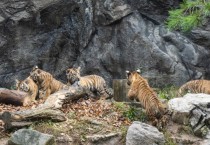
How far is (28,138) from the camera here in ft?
23.5

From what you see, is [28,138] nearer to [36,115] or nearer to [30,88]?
[36,115]

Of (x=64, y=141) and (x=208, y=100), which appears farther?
(x=208, y=100)

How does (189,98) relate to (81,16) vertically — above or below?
below

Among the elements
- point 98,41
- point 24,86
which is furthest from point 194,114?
point 98,41

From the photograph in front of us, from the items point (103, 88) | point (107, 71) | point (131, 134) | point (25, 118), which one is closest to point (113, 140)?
point (131, 134)

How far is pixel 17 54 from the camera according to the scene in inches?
553

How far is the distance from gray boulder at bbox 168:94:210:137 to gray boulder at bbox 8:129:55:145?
229 cm

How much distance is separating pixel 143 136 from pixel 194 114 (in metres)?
1.22

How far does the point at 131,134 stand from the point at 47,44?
7243mm

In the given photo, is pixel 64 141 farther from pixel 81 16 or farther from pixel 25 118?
pixel 81 16

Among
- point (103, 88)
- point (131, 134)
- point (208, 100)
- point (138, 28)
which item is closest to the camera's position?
point (131, 134)

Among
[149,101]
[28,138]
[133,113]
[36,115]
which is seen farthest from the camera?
[133,113]

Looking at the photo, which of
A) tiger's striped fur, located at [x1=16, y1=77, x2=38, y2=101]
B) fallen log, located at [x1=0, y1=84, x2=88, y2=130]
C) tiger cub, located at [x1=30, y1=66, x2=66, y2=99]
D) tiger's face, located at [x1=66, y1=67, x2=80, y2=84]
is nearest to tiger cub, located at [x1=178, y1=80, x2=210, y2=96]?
tiger's face, located at [x1=66, y1=67, x2=80, y2=84]

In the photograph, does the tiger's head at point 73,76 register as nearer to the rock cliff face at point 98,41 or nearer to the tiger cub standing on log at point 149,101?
the tiger cub standing on log at point 149,101
